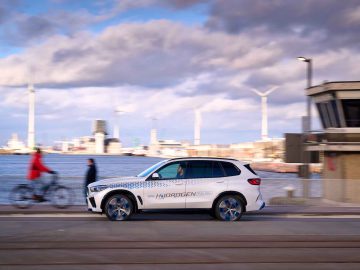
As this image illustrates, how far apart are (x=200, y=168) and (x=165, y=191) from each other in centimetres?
121

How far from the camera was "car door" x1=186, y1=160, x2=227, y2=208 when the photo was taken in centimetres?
1600

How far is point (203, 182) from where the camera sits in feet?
52.9

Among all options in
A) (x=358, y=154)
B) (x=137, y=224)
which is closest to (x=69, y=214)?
(x=137, y=224)

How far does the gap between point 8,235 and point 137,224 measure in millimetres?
3618

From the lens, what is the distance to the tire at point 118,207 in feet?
51.6

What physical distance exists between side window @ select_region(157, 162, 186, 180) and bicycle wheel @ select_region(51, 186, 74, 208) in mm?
4269

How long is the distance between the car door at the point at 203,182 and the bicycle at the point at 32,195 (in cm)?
479

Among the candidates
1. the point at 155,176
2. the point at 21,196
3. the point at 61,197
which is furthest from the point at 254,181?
the point at 21,196

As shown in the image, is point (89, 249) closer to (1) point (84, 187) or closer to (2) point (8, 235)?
(2) point (8, 235)

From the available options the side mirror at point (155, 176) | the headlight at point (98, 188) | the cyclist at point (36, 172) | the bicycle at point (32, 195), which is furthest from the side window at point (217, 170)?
the cyclist at point (36, 172)

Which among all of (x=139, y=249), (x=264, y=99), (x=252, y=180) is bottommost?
(x=139, y=249)

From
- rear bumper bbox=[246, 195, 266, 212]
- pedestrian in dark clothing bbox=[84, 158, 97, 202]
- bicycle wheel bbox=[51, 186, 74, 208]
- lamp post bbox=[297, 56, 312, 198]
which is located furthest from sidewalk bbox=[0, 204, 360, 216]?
lamp post bbox=[297, 56, 312, 198]

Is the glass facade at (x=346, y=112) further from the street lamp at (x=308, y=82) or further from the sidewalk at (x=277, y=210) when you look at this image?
the sidewalk at (x=277, y=210)

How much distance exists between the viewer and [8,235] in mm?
12453
